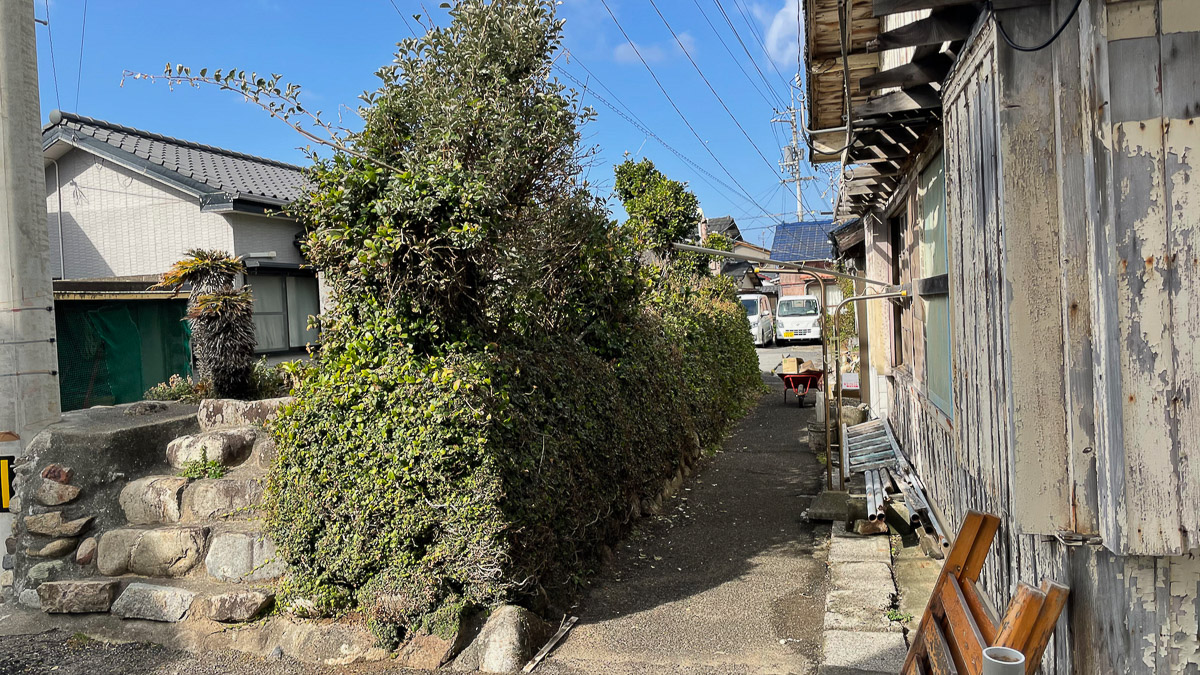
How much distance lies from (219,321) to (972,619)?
732cm

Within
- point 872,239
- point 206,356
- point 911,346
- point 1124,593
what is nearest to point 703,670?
point 1124,593

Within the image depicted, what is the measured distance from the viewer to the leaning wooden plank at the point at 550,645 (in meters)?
4.58

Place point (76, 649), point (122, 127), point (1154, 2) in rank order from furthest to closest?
point (122, 127)
point (76, 649)
point (1154, 2)

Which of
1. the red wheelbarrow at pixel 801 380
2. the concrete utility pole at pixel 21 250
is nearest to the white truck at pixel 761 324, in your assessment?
the red wheelbarrow at pixel 801 380

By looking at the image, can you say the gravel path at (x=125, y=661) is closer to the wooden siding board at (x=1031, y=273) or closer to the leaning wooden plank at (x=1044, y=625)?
the leaning wooden plank at (x=1044, y=625)

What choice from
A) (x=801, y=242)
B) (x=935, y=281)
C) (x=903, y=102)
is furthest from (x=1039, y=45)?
(x=801, y=242)

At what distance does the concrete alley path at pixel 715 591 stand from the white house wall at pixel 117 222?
9048 millimetres

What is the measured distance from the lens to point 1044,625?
2262 mm

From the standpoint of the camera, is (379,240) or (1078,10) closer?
(1078,10)

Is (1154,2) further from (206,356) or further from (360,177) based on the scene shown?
(206,356)

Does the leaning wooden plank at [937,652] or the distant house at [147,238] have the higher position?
the distant house at [147,238]

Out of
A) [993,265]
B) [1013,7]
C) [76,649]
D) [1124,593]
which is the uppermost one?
[1013,7]

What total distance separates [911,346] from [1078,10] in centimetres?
529

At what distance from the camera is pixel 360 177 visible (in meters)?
5.07
